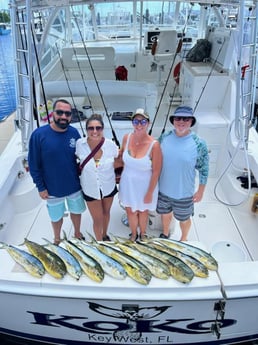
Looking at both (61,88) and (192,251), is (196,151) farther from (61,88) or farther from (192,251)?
(61,88)

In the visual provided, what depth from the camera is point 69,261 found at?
1.74 m

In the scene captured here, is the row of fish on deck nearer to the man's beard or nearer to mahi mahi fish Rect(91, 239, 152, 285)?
mahi mahi fish Rect(91, 239, 152, 285)

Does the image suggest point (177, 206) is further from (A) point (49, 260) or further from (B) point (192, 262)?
(A) point (49, 260)

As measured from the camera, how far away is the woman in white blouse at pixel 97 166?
2057 millimetres

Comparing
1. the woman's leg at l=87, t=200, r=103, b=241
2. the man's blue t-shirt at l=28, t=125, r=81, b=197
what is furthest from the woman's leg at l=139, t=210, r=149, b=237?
the man's blue t-shirt at l=28, t=125, r=81, b=197

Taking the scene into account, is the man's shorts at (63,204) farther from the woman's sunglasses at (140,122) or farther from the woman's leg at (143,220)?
the woman's sunglasses at (140,122)

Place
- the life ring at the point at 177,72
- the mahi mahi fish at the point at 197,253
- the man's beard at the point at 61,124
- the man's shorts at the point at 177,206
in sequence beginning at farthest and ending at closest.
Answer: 1. the life ring at the point at 177,72
2. the man's shorts at the point at 177,206
3. the man's beard at the point at 61,124
4. the mahi mahi fish at the point at 197,253

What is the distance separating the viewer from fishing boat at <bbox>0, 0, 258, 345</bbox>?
5.48 feet

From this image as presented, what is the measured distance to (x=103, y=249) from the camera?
1.80 m

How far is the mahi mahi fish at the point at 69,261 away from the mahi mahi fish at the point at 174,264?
35cm

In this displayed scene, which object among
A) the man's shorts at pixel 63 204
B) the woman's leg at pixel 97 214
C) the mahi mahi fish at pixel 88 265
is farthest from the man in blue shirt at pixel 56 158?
Answer: the mahi mahi fish at pixel 88 265

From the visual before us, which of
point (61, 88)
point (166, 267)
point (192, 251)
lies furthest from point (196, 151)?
point (61, 88)

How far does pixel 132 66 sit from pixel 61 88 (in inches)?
121

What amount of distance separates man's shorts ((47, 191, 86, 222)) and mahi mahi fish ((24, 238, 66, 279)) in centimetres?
55
